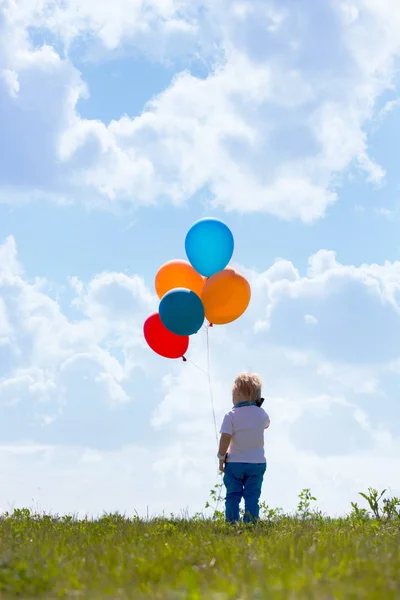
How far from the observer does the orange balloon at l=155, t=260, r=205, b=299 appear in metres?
10.2

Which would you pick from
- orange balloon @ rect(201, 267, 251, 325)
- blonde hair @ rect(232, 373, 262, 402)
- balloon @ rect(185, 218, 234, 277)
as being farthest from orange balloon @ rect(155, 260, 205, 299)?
blonde hair @ rect(232, 373, 262, 402)

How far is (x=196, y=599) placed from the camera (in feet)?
12.6

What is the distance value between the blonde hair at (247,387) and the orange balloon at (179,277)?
128 centimetres

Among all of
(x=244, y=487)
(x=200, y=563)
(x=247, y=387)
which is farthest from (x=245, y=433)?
(x=200, y=563)

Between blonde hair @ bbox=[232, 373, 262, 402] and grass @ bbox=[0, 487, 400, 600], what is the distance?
171cm

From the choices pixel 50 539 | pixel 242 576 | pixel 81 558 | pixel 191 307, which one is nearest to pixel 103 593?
pixel 242 576

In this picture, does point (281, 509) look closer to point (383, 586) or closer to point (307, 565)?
point (307, 565)

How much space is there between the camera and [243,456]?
9656mm

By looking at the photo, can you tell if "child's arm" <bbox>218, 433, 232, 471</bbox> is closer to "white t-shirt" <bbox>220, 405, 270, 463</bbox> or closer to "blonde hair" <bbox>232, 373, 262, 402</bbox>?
"white t-shirt" <bbox>220, 405, 270, 463</bbox>

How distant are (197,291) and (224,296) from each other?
Result: 559 millimetres

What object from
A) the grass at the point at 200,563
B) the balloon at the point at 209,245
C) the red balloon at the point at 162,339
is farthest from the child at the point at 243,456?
the balloon at the point at 209,245

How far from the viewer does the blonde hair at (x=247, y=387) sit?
9.82 metres

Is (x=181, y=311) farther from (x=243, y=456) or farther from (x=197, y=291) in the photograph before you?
(x=243, y=456)

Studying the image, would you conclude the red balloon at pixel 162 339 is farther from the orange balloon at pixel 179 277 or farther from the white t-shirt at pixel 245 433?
the white t-shirt at pixel 245 433
